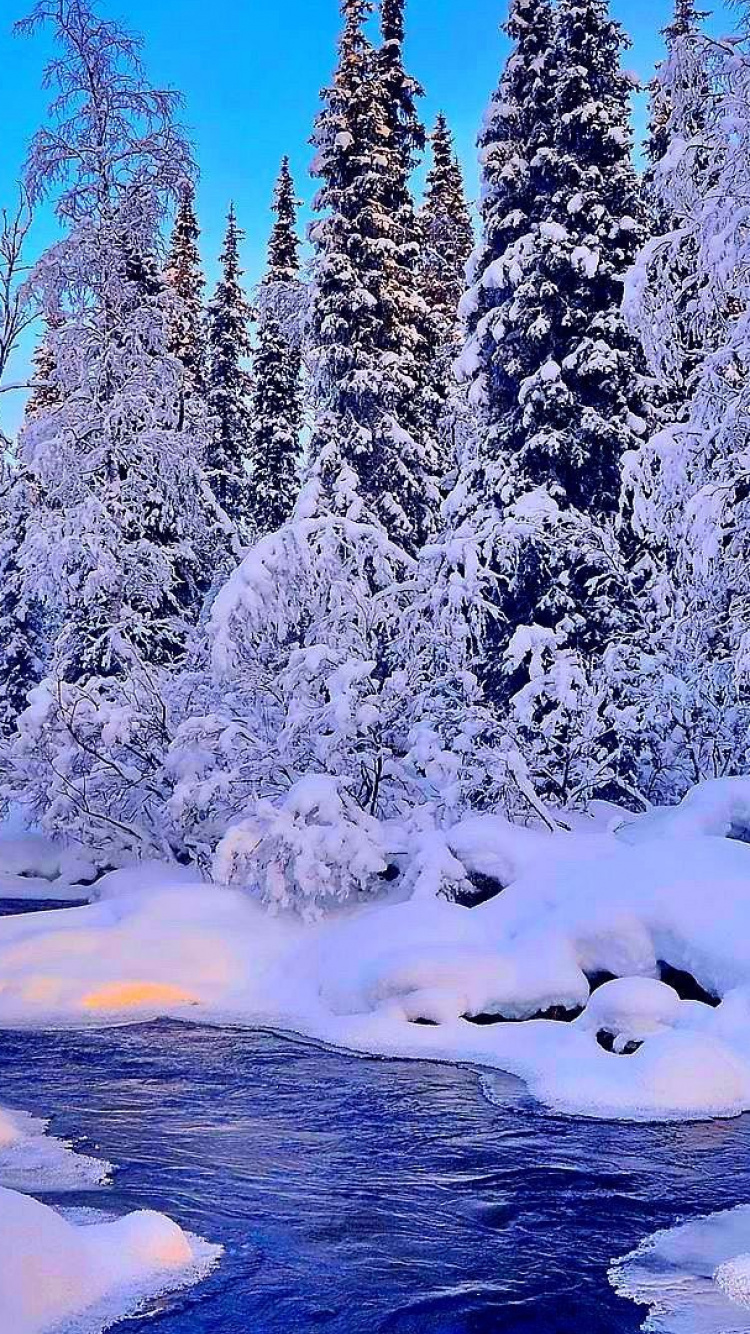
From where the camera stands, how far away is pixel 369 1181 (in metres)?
6.93

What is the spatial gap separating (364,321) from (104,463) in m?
5.46

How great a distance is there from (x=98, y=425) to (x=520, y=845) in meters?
9.92

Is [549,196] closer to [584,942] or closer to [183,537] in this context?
[183,537]

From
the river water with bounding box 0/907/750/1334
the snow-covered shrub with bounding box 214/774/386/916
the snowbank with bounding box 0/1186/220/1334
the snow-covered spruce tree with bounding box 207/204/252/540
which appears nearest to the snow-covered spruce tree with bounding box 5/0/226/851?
the snow-covered shrub with bounding box 214/774/386/916

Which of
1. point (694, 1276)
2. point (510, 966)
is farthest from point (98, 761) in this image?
point (694, 1276)

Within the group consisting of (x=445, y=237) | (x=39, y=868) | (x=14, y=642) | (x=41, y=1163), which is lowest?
(x=41, y=1163)

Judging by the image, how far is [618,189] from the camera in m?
18.6

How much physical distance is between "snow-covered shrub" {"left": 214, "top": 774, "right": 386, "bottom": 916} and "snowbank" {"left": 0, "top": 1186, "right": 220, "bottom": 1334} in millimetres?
7427

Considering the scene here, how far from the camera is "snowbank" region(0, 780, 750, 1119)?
9.06 metres

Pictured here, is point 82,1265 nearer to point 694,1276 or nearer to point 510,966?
point 694,1276

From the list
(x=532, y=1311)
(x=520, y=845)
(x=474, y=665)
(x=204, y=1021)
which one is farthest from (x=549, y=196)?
(x=532, y=1311)

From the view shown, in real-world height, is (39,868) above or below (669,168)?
below

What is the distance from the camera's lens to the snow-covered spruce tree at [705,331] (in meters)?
12.0

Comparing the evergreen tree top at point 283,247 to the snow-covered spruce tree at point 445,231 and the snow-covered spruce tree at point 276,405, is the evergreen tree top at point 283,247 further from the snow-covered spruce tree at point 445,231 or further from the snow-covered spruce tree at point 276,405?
the snow-covered spruce tree at point 445,231
